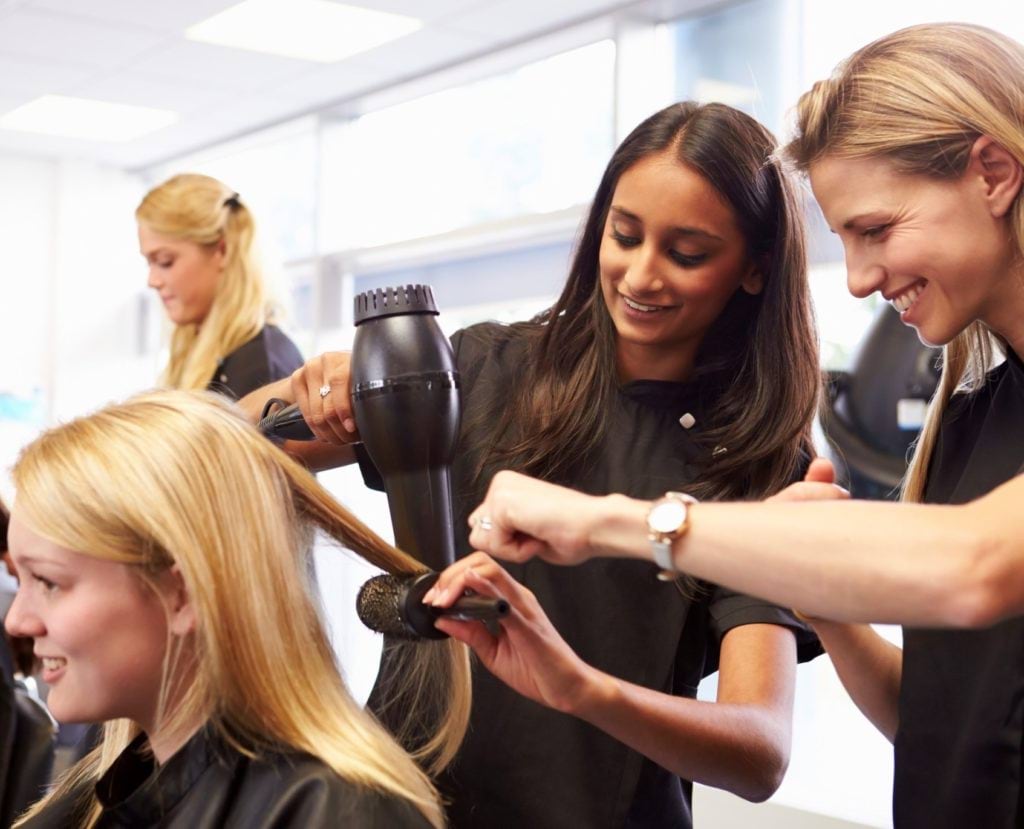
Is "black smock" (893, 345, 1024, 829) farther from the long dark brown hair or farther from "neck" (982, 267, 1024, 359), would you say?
the long dark brown hair

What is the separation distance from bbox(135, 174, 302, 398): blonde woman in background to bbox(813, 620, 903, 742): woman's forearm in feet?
6.80

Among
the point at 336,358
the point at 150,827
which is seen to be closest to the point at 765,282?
the point at 336,358

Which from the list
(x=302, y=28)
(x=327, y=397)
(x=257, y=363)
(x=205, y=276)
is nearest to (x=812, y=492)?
(x=327, y=397)

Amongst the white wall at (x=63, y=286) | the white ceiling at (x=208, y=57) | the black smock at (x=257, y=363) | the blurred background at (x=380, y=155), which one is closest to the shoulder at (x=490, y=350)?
the black smock at (x=257, y=363)

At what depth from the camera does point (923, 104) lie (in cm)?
131

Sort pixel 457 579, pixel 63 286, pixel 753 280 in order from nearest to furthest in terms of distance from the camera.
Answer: pixel 457 579 < pixel 753 280 < pixel 63 286

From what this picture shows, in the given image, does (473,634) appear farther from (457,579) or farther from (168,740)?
(168,740)

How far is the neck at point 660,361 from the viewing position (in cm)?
166

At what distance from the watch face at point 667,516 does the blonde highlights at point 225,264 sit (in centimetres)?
244

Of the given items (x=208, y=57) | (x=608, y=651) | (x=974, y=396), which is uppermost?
(x=208, y=57)

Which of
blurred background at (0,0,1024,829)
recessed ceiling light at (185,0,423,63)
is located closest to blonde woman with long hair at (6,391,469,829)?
blurred background at (0,0,1024,829)

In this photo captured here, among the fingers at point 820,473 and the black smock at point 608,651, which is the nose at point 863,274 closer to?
the fingers at point 820,473

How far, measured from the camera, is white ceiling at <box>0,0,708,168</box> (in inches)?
204

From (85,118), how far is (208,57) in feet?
4.84
